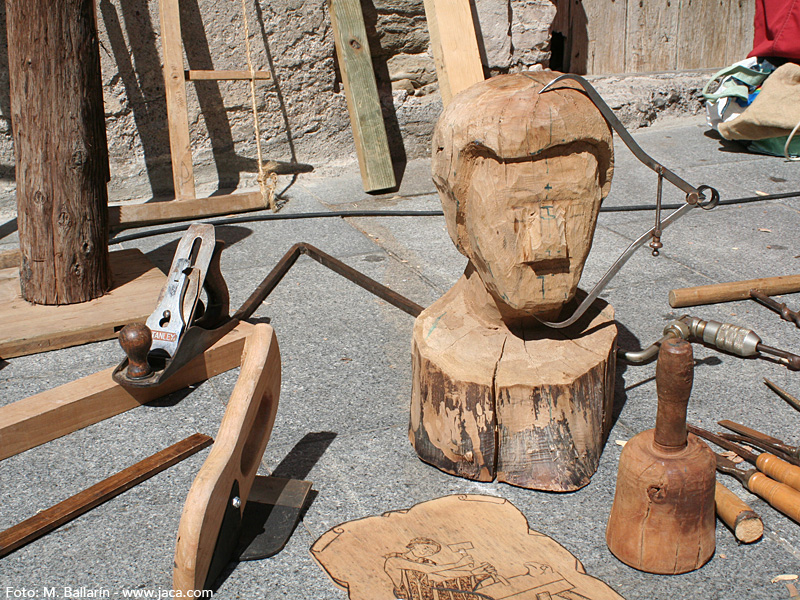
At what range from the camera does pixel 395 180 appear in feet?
17.2

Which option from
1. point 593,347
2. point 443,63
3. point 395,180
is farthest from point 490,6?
point 593,347

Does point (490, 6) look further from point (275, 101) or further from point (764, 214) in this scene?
point (764, 214)

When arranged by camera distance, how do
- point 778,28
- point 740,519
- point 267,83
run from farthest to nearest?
point 778,28
point 267,83
point 740,519

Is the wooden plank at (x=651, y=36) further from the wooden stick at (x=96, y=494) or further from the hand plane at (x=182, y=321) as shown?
the wooden stick at (x=96, y=494)

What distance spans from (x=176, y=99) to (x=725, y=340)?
361 centimetres

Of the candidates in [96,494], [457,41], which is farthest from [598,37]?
[96,494]

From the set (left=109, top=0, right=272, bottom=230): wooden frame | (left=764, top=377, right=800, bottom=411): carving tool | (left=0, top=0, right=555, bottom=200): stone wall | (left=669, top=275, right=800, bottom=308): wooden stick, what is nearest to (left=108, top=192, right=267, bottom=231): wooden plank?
(left=109, top=0, right=272, bottom=230): wooden frame

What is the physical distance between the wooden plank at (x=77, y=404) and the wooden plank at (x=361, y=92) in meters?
2.64

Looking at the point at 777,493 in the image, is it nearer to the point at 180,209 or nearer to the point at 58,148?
the point at 58,148

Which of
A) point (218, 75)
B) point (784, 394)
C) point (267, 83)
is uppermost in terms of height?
point (218, 75)

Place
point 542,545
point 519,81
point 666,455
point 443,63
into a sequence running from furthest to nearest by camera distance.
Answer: point 443,63, point 519,81, point 542,545, point 666,455

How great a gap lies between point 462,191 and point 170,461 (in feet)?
3.94

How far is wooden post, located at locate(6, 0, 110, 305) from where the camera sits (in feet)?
9.82

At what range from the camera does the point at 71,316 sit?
3113 millimetres
